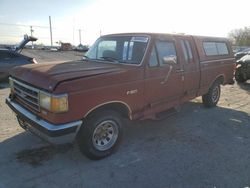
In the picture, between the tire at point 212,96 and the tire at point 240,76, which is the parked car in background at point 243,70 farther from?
the tire at point 212,96

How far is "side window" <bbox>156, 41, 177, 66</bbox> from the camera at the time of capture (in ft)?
15.7

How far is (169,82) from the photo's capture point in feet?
16.5

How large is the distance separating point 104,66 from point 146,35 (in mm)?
1052

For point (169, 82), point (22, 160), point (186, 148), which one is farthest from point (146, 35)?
point (22, 160)

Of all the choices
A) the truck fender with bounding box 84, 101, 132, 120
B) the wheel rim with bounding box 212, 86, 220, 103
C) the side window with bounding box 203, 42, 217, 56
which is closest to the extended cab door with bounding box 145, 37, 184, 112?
the truck fender with bounding box 84, 101, 132, 120

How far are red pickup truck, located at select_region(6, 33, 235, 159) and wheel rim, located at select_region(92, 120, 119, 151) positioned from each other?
16mm

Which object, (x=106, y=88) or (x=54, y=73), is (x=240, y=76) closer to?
(x=106, y=88)

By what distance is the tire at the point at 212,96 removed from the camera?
22.9ft

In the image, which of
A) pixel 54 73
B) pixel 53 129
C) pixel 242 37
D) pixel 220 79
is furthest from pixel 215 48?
pixel 242 37

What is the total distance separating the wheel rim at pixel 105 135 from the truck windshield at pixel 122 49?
1.19m

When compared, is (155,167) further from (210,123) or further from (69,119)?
(210,123)

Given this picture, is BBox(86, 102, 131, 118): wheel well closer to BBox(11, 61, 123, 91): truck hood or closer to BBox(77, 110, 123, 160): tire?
BBox(77, 110, 123, 160): tire

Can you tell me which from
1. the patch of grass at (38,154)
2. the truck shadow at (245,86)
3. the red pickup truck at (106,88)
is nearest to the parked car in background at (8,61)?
the red pickup truck at (106,88)

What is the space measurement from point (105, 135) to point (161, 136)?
56.1 inches
